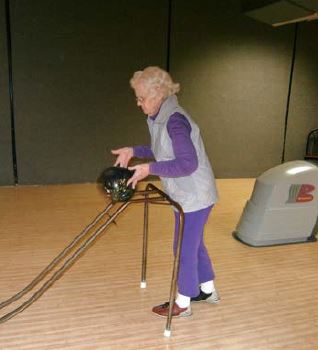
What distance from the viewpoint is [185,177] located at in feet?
6.21

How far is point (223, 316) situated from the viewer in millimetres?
2164

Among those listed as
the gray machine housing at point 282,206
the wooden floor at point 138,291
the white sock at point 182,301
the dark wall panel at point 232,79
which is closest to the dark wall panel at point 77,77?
the dark wall panel at point 232,79

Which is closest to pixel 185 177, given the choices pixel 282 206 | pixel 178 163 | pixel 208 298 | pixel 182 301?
pixel 178 163

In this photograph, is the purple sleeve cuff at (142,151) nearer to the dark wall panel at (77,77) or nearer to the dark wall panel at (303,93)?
the dark wall panel at (77,77)

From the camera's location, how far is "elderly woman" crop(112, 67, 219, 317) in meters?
1.69

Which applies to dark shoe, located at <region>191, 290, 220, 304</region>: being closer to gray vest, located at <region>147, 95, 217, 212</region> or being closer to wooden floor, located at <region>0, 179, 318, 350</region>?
wooden floor, located at <region>0, 179, 318, 350</region>

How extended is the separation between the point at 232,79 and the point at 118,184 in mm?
4360

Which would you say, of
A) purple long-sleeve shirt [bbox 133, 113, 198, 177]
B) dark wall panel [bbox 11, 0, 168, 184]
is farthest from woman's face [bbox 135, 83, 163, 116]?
dark wall panel [bbox 11, 0, 168, 184]

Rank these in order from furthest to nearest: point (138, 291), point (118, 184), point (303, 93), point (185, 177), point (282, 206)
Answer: point (303, 93) < point (282, 206) < point (138, 291) < point (185, 177) < point (118, 184)

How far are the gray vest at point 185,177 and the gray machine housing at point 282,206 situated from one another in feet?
4.06

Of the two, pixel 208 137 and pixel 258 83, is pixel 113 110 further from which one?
pixel 258 83

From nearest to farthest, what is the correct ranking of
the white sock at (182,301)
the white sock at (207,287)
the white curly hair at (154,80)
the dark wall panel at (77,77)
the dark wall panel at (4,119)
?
the white curly hair at (154,80)
the white sock at (182,301)
the white sock at (207,287)
the dark wall panel at (4,119)
the dark wall panel at (77,77)

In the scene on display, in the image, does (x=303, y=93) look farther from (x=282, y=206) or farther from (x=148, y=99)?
(x=148, y=99)

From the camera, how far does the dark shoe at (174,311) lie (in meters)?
2.10
